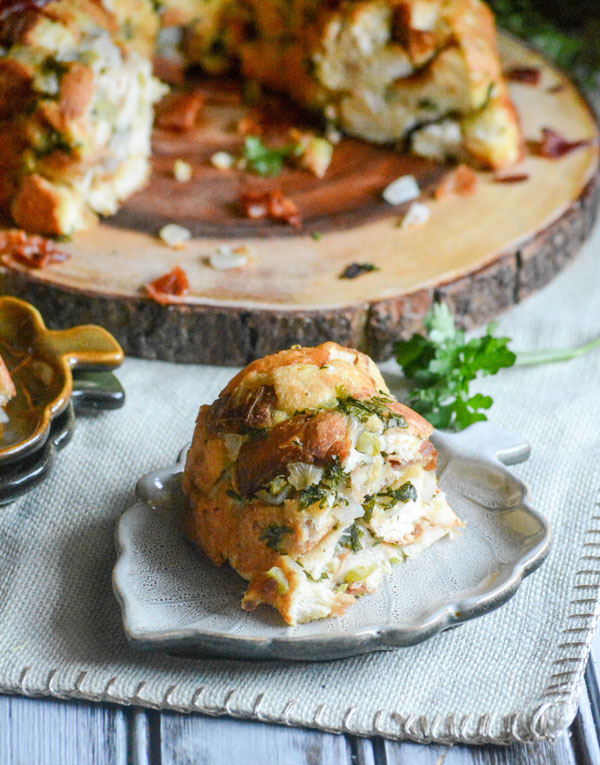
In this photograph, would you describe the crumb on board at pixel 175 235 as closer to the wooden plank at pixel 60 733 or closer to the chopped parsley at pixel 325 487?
the chopped parsley at pixel 325 487

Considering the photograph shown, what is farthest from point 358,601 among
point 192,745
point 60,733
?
point 60,733

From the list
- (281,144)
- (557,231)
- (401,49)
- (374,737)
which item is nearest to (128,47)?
(281,144)

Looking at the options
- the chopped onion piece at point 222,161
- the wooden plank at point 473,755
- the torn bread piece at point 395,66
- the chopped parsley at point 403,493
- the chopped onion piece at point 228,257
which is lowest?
the wooden plank at point 473,755

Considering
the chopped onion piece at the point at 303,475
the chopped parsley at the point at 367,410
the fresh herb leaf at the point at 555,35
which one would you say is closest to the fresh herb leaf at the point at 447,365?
the chopped parsley at the point at 367,410

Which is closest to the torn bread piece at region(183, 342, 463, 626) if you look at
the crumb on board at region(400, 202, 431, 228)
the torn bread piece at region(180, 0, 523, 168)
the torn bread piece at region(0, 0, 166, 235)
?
the crumb on board at region(400, 202, 431, 228)

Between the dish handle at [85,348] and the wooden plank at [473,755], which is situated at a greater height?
the dish handle at [85,348]

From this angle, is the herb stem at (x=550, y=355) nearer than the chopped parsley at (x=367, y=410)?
No

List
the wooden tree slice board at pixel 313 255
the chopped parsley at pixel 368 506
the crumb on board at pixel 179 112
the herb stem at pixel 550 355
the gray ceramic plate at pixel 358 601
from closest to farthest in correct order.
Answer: the gray ceramic plate at pixel 358 601 < the chopped parsley at pixel 368 506 < the wooden tree slice board at pixel 313 255 < the herb stem at pixel 550 355 < the crumb on board at pixel 179 112

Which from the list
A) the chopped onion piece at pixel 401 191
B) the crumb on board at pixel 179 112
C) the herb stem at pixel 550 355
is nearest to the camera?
the herb stem at pixel 550 355
